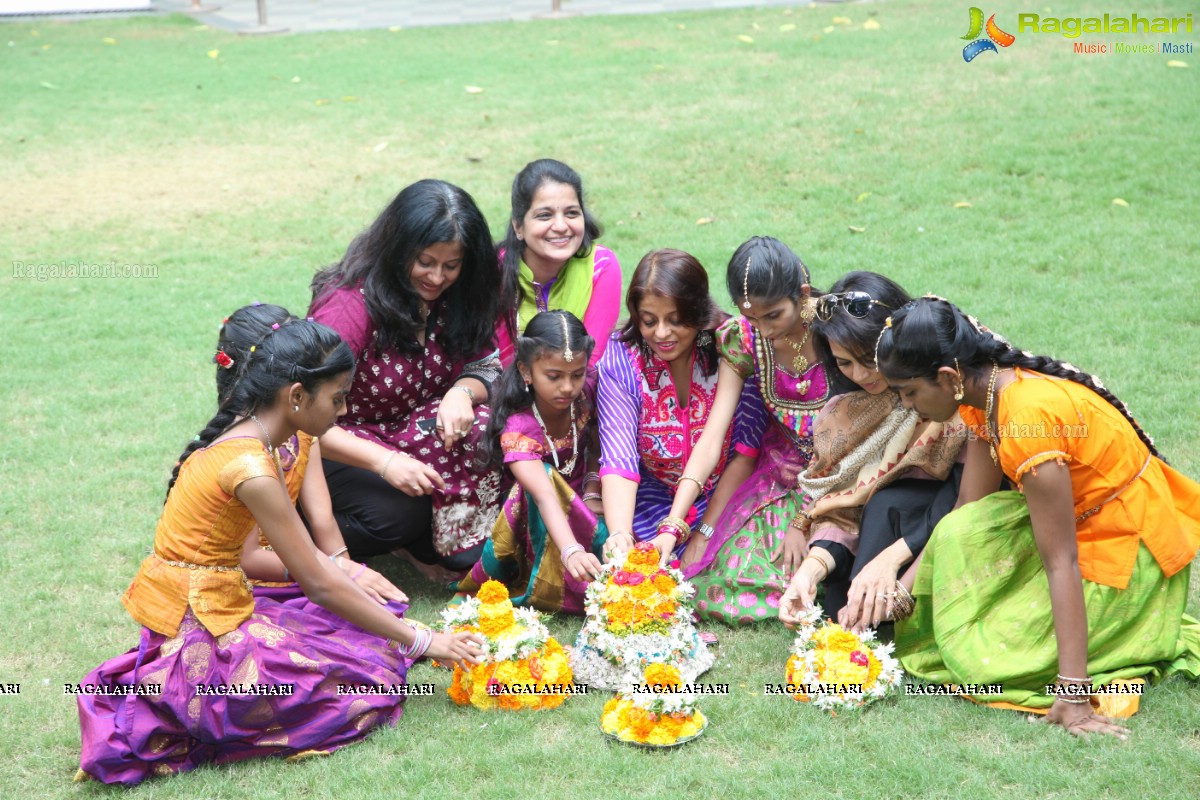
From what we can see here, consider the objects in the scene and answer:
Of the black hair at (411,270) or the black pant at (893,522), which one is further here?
the black hair at (411,270)

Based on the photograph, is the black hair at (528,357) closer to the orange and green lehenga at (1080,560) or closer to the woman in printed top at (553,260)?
the woman in printed top at (553,260)

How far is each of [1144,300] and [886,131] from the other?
376 centimetres

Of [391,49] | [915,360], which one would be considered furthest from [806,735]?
[391,49]

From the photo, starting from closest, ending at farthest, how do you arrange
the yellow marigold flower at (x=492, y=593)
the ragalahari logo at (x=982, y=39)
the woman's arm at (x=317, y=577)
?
the woman's arm at (x=317, y=577)
the yellow marigold flower at (x=492, y=593)
the ragalahari logo at (x=982, y=39)

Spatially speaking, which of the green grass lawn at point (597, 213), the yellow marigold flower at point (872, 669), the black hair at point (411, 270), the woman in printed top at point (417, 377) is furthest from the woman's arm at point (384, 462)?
the yellow marigold flower at point (872, 669)

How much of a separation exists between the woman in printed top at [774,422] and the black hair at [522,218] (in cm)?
102

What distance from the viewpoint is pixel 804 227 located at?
899 centimetres

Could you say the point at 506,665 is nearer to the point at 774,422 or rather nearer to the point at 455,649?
the point at 455,649

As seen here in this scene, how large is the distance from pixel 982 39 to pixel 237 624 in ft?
35.7

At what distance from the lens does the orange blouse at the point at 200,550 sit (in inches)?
147

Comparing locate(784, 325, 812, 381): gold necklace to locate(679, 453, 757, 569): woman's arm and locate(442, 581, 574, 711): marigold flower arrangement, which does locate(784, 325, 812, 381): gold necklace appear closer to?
locate(679, 453, 757, 569): woman's arm

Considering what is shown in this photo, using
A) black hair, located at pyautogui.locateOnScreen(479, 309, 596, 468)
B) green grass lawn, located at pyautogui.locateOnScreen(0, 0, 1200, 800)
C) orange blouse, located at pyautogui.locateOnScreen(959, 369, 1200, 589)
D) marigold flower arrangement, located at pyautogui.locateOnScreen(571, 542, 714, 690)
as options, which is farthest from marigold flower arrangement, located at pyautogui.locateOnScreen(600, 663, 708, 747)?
black hair, located at pyautogui.locateOnScreen(479, 309, 596, 468)

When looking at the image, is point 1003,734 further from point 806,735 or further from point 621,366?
point 621,366

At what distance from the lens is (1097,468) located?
3707mm
